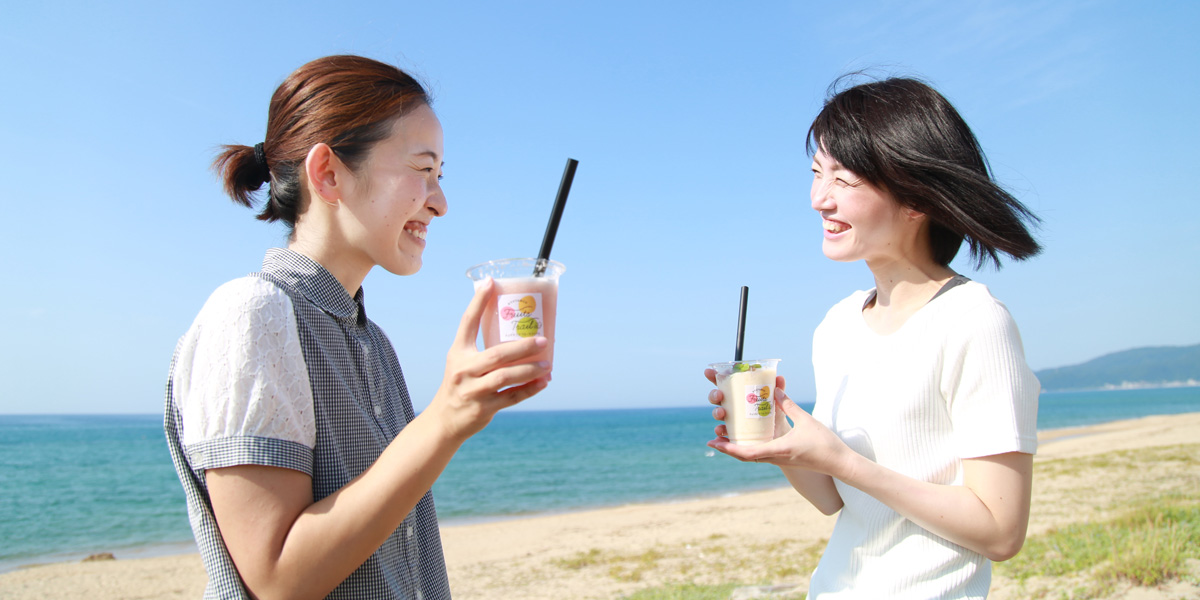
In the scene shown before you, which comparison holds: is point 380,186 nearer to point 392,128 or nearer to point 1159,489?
point 392,128

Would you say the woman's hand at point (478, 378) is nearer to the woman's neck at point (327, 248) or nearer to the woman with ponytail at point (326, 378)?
the woman with ponytail at point (326, 378)

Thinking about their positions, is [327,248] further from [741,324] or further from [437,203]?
[741,324]

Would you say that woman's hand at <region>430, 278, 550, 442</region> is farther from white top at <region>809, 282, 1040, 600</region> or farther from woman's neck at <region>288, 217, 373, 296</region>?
white top at <region>809, 282, 1040, 600</region>

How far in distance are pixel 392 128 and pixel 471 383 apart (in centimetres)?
87

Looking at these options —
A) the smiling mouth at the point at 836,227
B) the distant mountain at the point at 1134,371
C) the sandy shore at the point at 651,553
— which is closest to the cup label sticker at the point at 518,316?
the smiling mouth at the point at 836,227

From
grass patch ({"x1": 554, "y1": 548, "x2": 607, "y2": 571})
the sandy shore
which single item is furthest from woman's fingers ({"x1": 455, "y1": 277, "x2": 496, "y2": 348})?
grass patch ({"x1": 554, "y1": 548, "x2": 607, "y2": 571})

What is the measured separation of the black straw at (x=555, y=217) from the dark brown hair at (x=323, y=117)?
1.75ft

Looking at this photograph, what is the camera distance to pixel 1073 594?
5051mm

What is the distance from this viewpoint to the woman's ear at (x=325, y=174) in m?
1.74

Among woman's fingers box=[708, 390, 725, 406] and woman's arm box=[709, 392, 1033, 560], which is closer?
woman's arm box=[709, 392, 1033, 560]

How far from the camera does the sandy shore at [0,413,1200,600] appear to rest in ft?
26.7

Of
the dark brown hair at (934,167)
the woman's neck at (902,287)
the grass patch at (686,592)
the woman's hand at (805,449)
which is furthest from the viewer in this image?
the grass patch at (686,592)

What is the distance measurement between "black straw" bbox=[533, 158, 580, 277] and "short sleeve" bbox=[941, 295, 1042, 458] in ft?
3.87

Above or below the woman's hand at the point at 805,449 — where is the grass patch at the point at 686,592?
below
